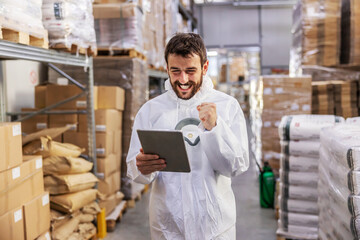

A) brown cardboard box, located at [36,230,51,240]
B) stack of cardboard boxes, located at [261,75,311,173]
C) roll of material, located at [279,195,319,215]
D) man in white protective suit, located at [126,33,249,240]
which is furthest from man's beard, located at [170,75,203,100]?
stack of cardboard boxes, located at [261,75,311,173]

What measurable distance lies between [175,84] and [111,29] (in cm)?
336

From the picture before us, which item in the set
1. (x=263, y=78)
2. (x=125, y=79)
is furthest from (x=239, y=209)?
(x=125, y=79)

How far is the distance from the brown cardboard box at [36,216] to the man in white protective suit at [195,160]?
1.19 metres

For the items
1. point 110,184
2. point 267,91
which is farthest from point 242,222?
point 267,91

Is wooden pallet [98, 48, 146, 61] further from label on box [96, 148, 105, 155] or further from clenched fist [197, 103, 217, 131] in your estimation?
clenched fist [197, 103, 217, 131]

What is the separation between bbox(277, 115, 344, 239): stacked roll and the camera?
12.7ft

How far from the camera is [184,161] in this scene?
1.83 metres

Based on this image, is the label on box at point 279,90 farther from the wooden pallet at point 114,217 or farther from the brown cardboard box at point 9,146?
the brown cardboard box at point 9,146

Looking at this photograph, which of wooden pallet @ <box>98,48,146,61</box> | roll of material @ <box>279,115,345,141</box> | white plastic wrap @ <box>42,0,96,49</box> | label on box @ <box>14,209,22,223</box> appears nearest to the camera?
label on box @ <box>14,209,22,223</box>

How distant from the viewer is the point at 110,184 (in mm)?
4777

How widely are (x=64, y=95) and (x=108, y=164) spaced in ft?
3.31

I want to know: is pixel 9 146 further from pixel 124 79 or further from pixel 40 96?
pixel 124 79

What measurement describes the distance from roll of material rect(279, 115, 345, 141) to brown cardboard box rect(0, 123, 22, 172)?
2.63 metres

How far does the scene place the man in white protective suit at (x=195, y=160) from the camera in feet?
6.36
